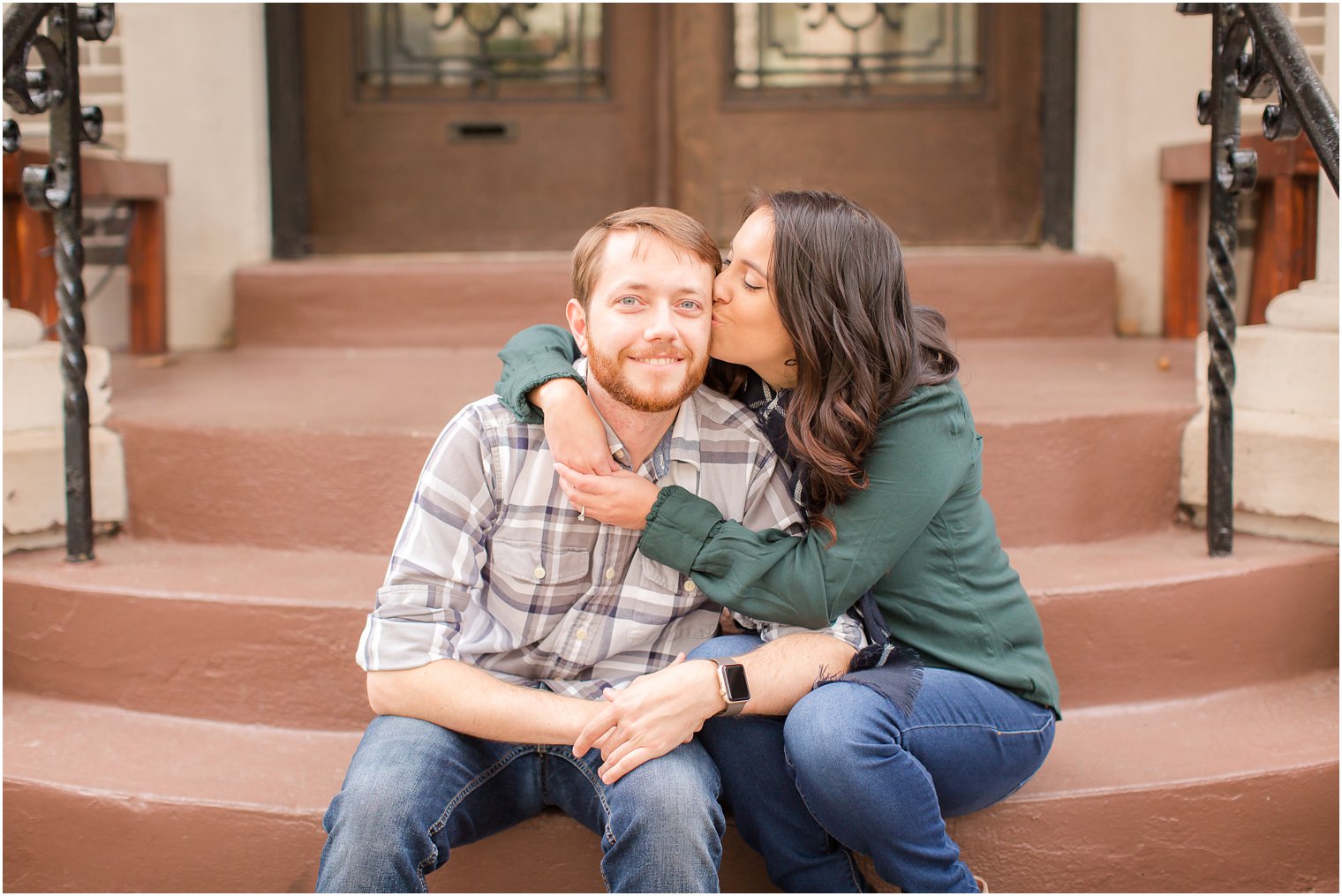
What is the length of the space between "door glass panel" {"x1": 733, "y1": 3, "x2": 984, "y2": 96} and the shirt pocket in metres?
2.87

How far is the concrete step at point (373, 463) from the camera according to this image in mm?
2816

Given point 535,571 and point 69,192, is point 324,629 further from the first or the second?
point 69,192

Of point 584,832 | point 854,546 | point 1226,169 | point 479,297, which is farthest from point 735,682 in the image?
point 479,297

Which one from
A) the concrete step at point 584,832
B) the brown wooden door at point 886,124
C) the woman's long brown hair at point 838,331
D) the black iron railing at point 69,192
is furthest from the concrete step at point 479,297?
the woman's long brown hair at point 838,331

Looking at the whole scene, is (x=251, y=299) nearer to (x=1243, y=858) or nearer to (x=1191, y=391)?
(x=1191, y=391)

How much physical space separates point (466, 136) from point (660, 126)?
706 millimetres

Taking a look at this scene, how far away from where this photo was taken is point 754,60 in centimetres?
444

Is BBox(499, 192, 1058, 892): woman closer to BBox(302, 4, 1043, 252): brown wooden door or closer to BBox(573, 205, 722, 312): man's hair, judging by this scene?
BBox(573, 205, 722, 312): man's hair

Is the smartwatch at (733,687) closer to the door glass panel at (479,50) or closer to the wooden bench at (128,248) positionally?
the wooden bench at (128,248)

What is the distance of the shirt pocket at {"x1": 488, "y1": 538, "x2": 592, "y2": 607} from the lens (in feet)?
6.61

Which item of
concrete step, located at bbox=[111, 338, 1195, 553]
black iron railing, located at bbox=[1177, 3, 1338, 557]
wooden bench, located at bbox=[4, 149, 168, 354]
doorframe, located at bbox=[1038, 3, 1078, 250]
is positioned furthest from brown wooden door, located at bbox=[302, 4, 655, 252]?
black iron railing, located at bbox=[1177, 3, 1338, 557]

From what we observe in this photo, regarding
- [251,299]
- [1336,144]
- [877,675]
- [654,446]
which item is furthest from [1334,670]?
[251,299]

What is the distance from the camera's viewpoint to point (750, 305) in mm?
1993

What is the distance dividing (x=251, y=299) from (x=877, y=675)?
2843 mm
